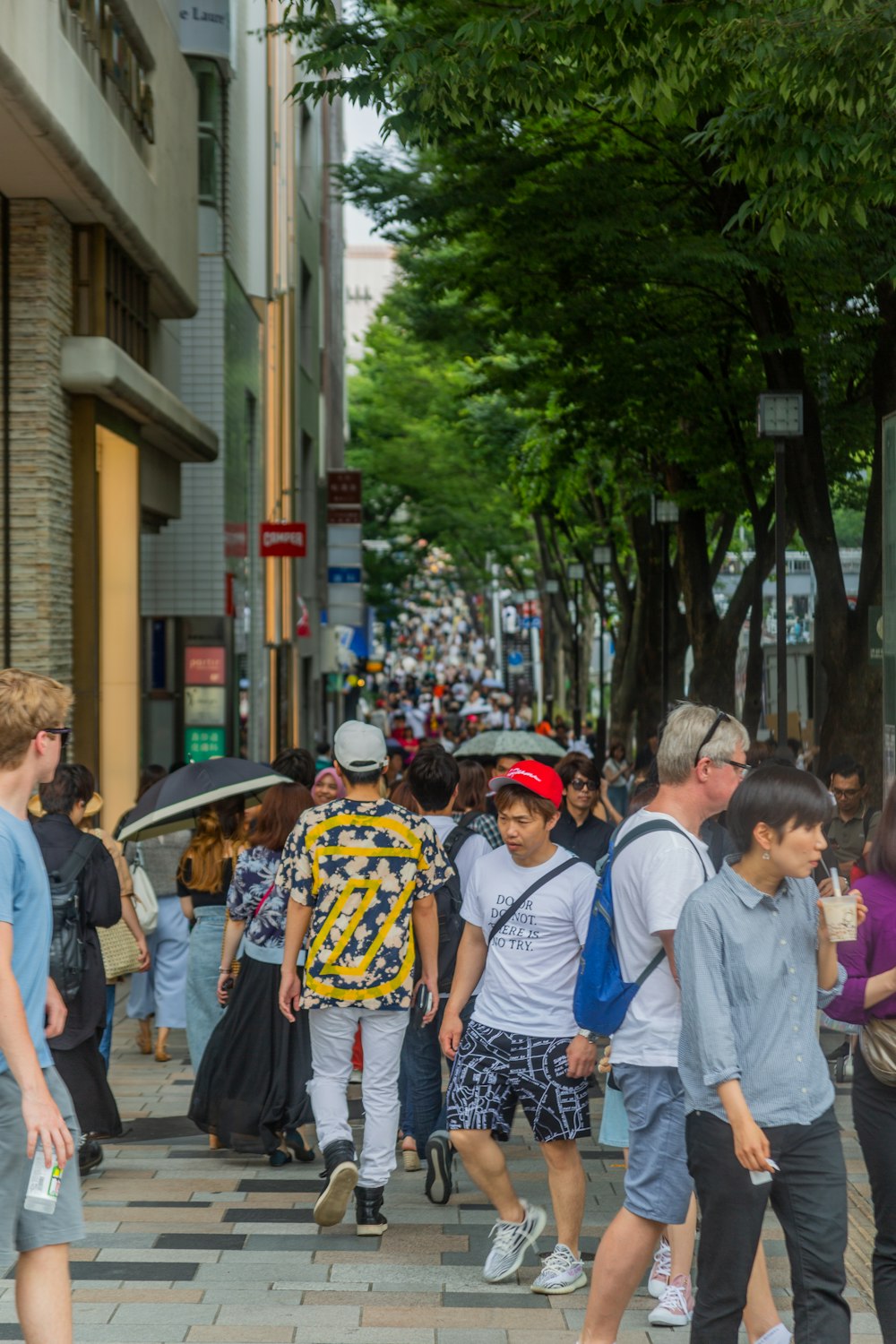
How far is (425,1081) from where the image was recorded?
802 cm

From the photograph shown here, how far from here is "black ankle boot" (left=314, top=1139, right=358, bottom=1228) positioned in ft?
21.5

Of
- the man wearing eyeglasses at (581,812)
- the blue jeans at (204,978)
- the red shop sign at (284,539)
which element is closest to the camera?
the blue jeans at (204,978)

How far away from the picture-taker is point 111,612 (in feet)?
54.6

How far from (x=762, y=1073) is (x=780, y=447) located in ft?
39.6

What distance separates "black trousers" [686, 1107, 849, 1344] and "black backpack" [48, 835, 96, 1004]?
3.62 meters

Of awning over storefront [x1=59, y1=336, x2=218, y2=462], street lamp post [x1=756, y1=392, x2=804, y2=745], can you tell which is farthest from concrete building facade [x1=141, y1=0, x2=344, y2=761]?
street lamp post [x1=756, y1=392, x2=804, y2=745]

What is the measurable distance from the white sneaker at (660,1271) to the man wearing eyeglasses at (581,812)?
4.53 meters

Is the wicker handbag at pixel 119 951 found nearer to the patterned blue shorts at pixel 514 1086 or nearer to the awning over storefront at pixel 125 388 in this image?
the patterned blue shorts at pixel 514 1086

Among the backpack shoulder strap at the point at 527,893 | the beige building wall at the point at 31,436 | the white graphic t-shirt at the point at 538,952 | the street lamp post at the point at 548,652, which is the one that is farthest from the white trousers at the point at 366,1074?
the street lamp post at the point at 548,652

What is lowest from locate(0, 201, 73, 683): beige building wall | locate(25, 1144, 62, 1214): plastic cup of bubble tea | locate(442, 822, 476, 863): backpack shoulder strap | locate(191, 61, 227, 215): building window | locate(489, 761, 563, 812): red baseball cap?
locate(25, 1144, 62, 1214): plastic cup of bubble tea

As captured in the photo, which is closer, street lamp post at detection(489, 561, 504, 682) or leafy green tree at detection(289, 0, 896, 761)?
leafy green tree at detection(289, 0, 896, 761)

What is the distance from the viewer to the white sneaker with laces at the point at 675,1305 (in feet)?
18.6

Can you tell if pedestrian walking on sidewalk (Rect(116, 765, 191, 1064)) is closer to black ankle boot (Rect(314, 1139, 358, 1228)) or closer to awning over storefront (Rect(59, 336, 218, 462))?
awning over storefront (Rect(59, 336, 218, 462))

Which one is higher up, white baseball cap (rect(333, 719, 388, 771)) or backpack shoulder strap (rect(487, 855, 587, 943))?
white baseball cap (rect(333, 719, 388, 771))
